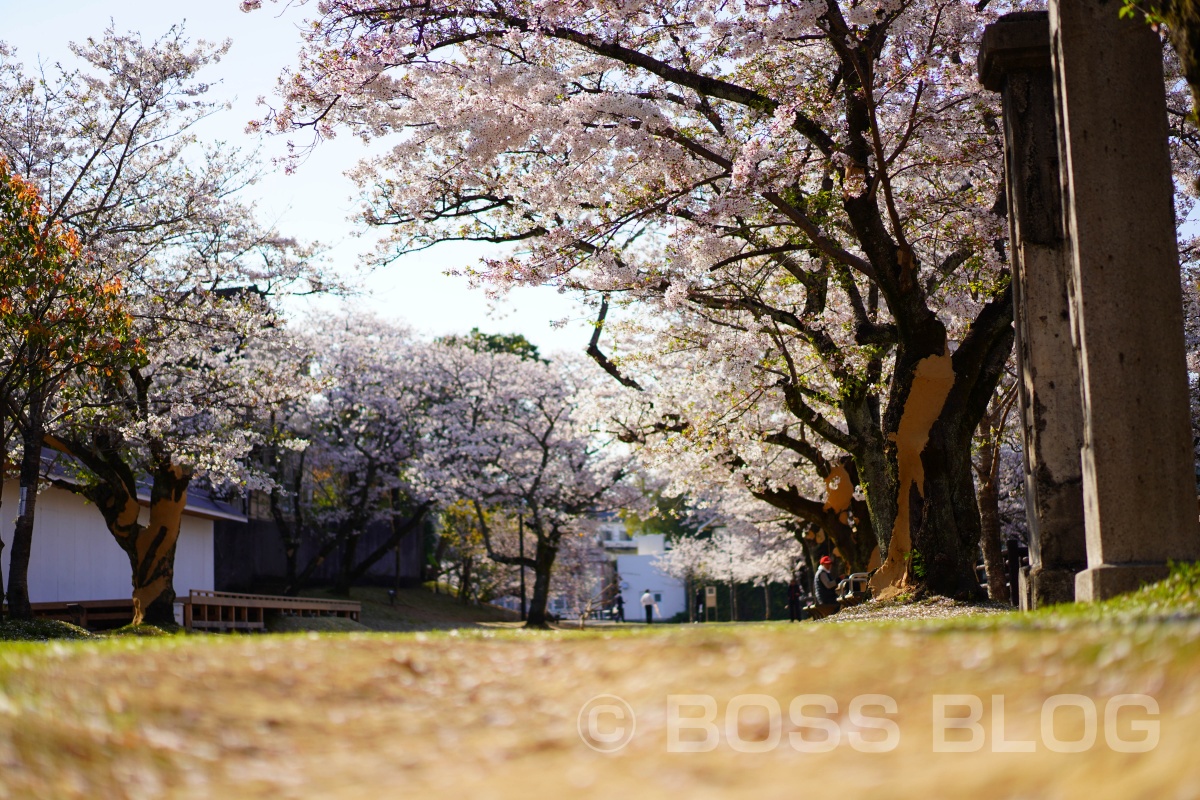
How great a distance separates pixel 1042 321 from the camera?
879cm

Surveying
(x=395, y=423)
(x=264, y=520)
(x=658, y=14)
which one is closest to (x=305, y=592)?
(x=264, y=520)

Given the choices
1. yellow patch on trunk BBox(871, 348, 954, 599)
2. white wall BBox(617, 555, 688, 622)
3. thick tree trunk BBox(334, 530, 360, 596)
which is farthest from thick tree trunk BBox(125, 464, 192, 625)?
white wall BBox(617, 555, 688, 622)

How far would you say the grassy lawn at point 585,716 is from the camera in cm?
287

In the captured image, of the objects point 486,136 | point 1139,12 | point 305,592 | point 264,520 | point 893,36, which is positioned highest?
point 893,36

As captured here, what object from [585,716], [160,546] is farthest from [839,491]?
[585,716]

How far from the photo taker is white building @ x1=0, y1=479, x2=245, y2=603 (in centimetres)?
2362

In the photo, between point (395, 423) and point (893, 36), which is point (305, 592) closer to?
point (395, 423)

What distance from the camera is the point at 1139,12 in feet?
23.3

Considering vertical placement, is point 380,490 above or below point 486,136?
below

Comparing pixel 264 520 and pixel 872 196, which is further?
pixel 264 520

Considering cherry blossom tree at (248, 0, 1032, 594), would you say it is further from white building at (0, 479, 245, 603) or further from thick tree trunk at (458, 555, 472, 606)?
thick tree trunk at (458, 555, 472, 606)

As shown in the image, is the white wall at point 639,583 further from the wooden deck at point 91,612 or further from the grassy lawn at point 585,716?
the grassy lawn at point 585,716

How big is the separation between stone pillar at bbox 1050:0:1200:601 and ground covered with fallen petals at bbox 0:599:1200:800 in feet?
9.33

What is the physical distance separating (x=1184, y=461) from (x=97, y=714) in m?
5.82
